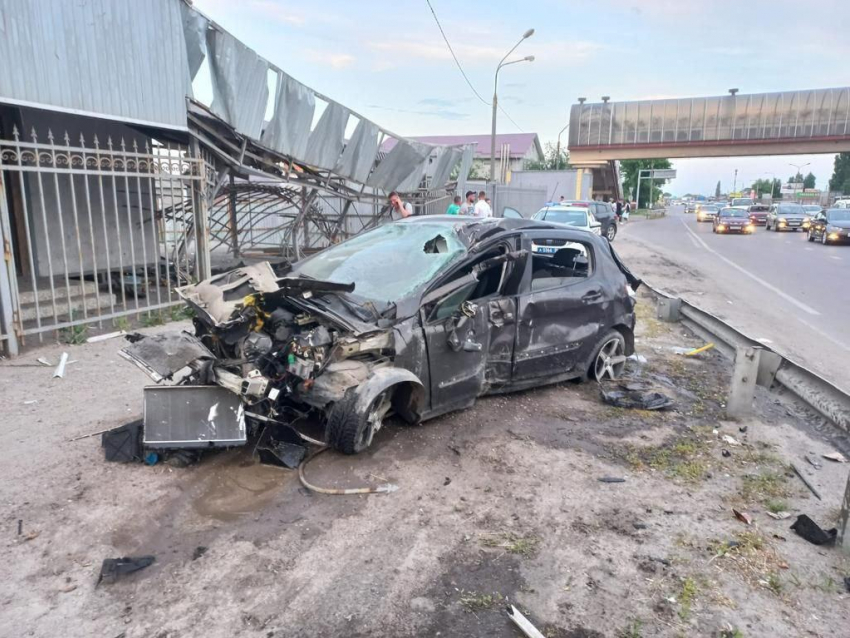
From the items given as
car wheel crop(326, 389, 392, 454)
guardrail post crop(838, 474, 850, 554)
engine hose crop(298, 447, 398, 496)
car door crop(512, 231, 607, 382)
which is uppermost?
car door crop(512, 231, 607, 382)

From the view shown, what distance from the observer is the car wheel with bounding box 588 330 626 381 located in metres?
5.97

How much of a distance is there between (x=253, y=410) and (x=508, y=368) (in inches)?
86.9

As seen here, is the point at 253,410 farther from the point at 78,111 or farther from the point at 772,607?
the point at 78,111

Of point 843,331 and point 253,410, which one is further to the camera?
point 843,331

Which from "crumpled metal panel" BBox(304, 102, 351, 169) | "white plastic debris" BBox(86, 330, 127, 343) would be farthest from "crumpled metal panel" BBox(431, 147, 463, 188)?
"white plastic debris" BBox(86, 330, 127, 343)

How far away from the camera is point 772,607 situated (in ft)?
9.27

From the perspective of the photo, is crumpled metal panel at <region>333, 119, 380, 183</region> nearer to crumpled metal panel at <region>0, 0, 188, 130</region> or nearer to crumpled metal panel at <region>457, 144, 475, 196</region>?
crumpled metal panel at <region>0, 0, 188, 130</region>

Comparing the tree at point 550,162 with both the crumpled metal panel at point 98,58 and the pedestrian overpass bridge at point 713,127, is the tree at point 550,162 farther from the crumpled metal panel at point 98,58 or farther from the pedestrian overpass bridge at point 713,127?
the crumpled metal panel at point 98,58

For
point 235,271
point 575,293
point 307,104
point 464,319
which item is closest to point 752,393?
point 575,293

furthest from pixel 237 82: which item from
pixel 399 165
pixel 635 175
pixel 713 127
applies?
pixel 635 175

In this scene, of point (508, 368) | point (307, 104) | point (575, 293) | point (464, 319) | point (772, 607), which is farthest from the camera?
point (307, 104)

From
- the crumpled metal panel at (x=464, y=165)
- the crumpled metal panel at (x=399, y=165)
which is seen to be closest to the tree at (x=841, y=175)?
the crumpled metal panel at (x=464, y=165)

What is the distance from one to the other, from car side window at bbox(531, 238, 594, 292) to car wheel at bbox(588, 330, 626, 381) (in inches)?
28.5

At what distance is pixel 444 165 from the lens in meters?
17.3
